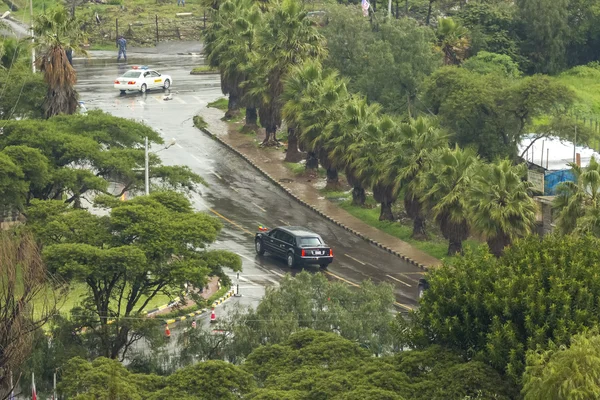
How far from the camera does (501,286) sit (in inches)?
1542

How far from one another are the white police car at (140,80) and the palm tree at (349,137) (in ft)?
87.8

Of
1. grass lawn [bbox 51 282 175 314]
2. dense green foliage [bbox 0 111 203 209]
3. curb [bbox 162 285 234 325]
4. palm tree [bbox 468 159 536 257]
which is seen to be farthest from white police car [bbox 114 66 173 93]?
palm tree [bbox 468 159 536 257]

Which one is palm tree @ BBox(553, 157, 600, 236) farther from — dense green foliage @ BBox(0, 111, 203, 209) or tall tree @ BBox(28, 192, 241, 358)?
dense green foliage @ BBox(0, 111, 203, 209)

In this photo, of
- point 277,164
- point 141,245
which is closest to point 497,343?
point 141,245

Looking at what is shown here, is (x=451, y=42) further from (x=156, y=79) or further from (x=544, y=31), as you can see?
(x=156, y=79)

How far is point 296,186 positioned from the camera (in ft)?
244

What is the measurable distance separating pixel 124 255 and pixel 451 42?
5157 cm

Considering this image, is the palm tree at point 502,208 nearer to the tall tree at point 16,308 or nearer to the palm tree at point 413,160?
the palm tree at point 413,160

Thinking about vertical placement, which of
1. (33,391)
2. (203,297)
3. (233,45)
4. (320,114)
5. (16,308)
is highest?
(233,45)

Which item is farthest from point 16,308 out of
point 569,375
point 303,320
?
point 569,375

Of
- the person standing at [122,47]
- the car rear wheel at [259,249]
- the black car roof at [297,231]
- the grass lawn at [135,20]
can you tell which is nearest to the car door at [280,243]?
the black car roof at [297,231]

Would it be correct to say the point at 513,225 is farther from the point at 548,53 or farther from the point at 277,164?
the point at 548,53

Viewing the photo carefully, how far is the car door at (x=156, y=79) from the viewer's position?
312 feet

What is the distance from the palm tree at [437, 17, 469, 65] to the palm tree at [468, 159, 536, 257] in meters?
35.6
